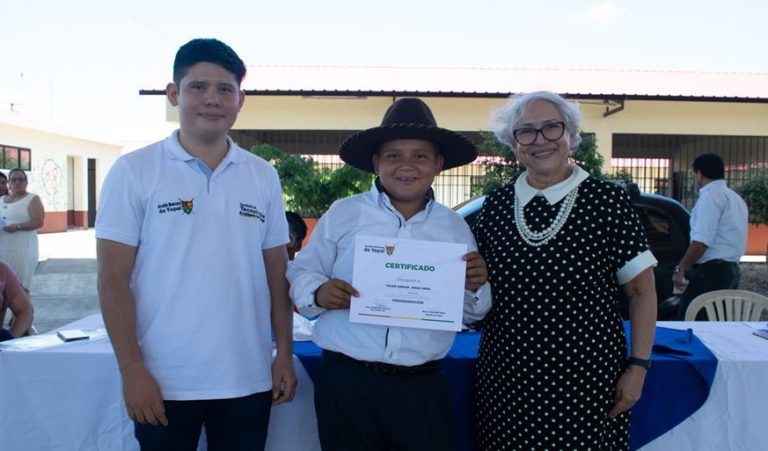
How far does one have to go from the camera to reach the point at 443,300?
1.87 metres

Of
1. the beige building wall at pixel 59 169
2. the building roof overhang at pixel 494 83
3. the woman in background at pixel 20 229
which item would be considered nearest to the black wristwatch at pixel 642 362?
the woman in background at pixel 20 229

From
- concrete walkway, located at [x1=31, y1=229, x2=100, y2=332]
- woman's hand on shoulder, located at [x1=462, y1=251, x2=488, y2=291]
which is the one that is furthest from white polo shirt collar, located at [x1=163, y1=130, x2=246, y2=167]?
concrete walkway, located at [x1=31, y1=229, x2=100, y2=332]

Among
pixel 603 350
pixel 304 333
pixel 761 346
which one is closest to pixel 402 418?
pixel 603 350

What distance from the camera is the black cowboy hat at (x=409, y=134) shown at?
1993 millimetres

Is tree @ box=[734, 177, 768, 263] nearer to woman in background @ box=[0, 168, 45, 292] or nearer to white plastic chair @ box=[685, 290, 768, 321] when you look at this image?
white plastic chair @ box=[685, 290, 768, 321]

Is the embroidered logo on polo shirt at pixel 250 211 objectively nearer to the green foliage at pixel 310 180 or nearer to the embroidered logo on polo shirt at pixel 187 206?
the embroidered logo on polo shirt at pixel 187 206

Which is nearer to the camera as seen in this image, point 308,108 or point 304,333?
point 304,333

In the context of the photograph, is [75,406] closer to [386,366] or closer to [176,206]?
[176,206]

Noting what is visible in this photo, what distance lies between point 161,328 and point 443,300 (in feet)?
2.90

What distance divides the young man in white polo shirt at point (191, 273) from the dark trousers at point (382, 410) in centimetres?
24

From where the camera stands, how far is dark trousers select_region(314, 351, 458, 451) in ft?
5.98

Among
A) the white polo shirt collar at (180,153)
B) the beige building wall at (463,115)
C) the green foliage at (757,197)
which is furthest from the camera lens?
the beige building wall at (463,115)

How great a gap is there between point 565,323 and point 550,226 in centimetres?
33

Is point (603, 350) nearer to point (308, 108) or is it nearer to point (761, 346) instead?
point (761, 346)
